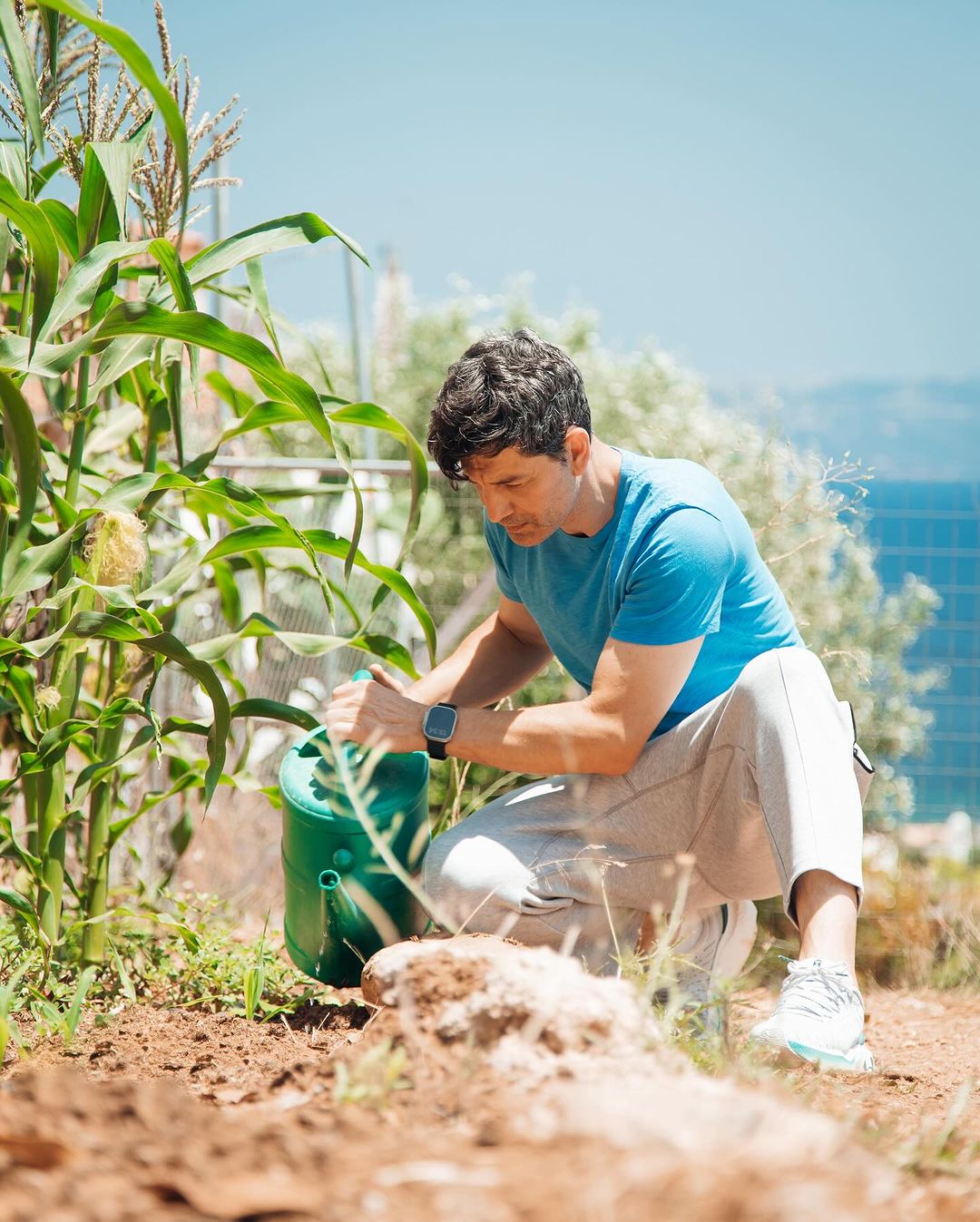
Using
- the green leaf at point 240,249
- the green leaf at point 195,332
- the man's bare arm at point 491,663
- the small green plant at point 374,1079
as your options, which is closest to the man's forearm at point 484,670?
the man's bare arm at point 491,663

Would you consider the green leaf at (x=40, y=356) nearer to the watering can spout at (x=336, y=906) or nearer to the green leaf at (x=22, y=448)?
the green leaf at (x=22, y=448)

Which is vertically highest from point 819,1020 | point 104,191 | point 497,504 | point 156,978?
point 104,191

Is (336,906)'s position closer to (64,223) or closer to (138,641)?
(138,641)

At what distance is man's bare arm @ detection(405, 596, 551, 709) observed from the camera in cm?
212

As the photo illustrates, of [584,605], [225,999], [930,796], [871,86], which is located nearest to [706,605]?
[584,605]

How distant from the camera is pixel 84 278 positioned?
1.48 meters

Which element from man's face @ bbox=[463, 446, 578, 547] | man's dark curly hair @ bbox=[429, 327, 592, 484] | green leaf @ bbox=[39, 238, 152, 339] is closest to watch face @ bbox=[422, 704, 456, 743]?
man's face @ bbox=[463, 446, 578, 547]

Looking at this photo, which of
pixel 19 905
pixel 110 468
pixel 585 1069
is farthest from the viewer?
pixel 110 468

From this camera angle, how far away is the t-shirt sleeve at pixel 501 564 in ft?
7.09

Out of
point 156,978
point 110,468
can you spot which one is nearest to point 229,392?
point 110,468

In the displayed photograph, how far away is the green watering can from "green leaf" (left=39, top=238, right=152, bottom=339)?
78 centimetres

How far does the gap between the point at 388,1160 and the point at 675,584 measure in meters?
1.15

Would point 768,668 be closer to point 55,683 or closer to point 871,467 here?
point 871,467

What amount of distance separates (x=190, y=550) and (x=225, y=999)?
78 centimetres
